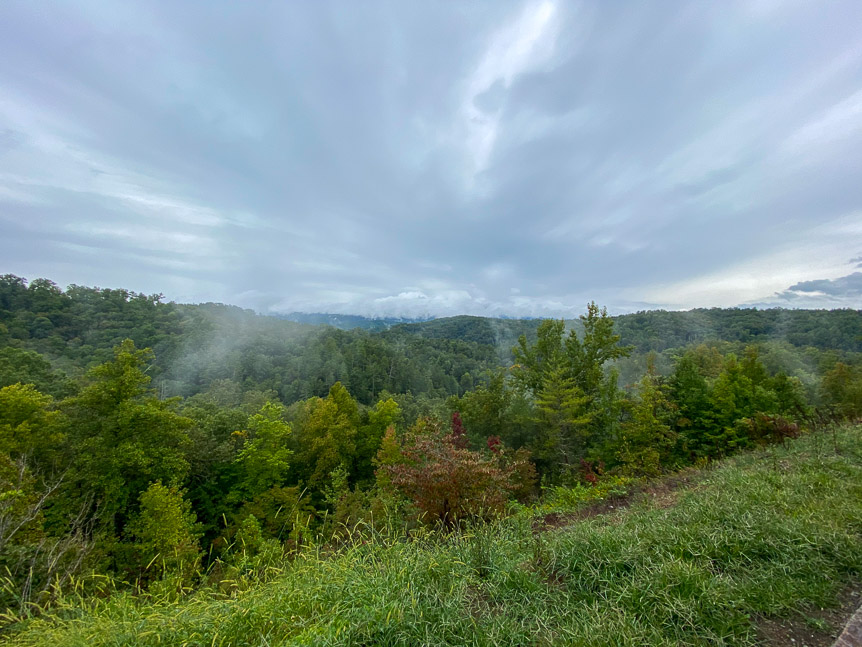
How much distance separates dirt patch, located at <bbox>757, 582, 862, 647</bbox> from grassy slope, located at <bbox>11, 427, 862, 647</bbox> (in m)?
0.07

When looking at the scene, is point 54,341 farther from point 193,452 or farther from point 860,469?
point 860,469

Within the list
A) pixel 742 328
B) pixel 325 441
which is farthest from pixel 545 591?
pixel 742 328

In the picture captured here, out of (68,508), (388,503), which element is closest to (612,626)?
(388,503)

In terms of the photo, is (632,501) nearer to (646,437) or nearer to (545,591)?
(545,591)

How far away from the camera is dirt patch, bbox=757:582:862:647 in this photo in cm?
228

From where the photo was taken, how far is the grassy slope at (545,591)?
229 cm

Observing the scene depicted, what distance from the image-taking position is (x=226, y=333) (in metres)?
68.1

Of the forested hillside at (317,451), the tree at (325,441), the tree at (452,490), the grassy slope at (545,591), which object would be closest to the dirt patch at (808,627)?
the grassy slope at (545,591)

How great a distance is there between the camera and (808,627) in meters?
2.39

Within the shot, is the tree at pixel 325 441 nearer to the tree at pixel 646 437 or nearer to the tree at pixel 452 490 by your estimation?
the tree at pixel 452 490

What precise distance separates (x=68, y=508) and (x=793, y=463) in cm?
1978

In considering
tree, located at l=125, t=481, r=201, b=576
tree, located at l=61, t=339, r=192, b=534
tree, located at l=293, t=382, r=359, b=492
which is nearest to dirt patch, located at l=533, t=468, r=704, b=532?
tree, located at l=125, t=481, r=201, b=576

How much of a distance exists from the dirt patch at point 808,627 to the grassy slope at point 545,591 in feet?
0.23

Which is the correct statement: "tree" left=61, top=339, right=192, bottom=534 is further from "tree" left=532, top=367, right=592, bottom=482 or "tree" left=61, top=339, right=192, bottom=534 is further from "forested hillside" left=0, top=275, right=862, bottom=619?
"tree" left=532, top=367, right=592, bottom=482
